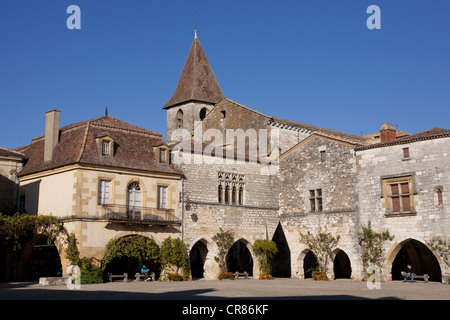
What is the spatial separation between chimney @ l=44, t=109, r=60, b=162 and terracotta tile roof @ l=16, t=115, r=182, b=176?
27 cm

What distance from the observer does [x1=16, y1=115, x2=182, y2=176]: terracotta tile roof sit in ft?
93.3

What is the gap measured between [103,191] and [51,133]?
4.68 meters

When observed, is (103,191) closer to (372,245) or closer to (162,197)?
(162,197)

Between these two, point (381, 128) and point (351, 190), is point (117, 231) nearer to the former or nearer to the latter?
point (351, 190)

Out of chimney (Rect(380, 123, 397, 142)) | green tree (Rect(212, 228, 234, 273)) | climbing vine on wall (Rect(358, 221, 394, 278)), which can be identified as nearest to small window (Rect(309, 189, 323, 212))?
climbing vine on wall (Rect(358, 221, 394, 278))

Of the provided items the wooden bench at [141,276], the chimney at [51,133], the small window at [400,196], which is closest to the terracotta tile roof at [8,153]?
the chimney at [51,133]

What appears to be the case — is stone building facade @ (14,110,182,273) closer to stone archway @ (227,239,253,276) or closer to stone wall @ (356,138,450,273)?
stone archway @ (227,239,253,276)

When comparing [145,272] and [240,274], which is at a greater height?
[145,272]

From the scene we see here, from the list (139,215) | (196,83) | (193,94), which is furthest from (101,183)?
(196,83)

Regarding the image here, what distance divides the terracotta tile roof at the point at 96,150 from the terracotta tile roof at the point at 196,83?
16.7 metres

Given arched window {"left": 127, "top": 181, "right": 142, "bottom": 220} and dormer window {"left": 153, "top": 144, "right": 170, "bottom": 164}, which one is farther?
dormer window {"left": 153, "top": 144, "right": 170, "bottom": 164}

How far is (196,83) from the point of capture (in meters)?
49.2

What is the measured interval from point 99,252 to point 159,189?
189 inches

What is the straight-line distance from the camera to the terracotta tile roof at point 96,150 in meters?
28.4
